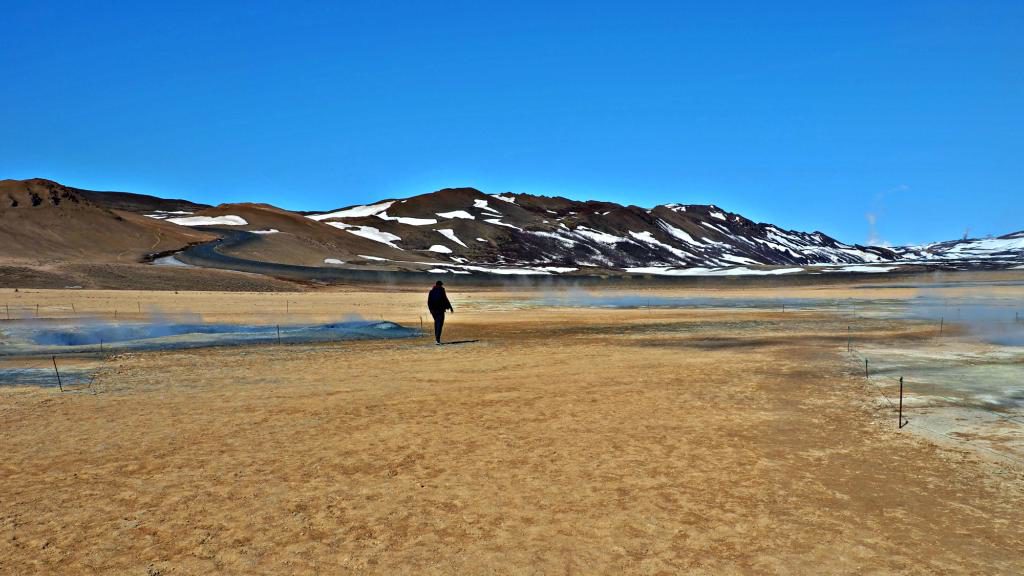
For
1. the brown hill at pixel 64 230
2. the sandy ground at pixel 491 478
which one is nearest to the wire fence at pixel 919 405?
the sandy ground at pixel 491 478

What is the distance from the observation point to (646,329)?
33.2 m

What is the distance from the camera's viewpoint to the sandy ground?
720cm

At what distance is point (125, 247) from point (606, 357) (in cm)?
10225

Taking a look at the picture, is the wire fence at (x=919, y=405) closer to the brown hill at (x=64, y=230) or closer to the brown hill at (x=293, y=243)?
the brown hill at (x=64, y=230)

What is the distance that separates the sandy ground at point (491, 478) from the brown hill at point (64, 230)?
87.3 m

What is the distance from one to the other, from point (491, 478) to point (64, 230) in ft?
380

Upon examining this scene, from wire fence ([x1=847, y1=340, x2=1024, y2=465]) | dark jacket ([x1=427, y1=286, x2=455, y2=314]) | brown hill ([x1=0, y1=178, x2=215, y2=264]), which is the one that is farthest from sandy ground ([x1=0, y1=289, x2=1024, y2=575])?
brown hill ([x1=0, y1=178, x2=215, y2=264])

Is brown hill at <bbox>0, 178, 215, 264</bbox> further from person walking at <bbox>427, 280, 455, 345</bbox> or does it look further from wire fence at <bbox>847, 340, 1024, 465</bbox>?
wire fence at <bbox>847, 340, 1024, 465</bbox>

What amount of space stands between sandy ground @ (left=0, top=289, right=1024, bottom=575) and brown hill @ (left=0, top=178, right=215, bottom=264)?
3437 inches

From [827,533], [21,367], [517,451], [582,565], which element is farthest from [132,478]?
[21,367]

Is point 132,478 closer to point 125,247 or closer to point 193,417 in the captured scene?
point 193,417

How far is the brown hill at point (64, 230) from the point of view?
309ft

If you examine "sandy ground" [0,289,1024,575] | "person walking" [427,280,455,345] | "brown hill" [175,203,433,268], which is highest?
"brown hill" [175,203,433,268]

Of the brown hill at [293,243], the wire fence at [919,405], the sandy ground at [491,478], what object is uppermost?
the brown hill at [293,243]
